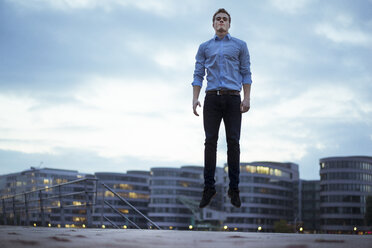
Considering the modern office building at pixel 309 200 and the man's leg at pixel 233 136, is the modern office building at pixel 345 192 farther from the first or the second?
the man's leg at pixel 233 136

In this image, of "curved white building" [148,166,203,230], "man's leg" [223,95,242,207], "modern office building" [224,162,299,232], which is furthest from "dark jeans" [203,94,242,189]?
"curved white building" [148,166,203,230]

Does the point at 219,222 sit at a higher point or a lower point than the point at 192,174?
lower

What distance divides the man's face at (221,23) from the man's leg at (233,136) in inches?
42.0

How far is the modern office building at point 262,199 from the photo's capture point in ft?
361

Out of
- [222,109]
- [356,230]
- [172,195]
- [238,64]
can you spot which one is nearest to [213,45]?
[238,64]

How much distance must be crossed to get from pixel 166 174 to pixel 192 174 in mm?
7754

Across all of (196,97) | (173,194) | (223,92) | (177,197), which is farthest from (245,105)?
(173,194)

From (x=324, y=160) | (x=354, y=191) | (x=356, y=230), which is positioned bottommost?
(x=356, y=230)

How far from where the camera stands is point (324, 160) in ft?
352

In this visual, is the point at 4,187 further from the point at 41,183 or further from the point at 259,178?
the point at 259,178

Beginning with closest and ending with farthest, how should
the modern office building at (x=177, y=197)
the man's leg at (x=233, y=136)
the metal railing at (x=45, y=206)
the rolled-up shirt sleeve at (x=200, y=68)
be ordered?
the man's leg at (x=233, y=136)
the rolled-up shirt sleeve at (x=200, y=68)
the metal railing at (x=45, y=206)
the modern office building at (x=177, y=197)

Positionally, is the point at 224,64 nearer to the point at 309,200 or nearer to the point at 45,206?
the point at 45,206

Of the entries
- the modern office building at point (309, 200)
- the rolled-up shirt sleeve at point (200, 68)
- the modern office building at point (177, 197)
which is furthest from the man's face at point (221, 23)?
the modern office building at point (309, 200)

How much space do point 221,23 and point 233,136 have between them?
5.70ft
